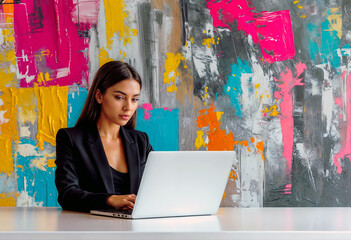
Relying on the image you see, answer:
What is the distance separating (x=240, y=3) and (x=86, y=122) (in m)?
1.21

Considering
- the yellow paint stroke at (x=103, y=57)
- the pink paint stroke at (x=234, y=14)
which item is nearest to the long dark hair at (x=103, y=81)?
the yellow paint stroke at (x=103, y=57)

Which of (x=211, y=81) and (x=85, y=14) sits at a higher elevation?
(x=85, y=14)

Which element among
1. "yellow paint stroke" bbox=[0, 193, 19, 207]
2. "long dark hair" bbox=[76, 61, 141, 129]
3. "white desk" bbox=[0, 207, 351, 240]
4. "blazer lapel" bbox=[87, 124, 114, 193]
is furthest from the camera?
"yellow paint stroke" bbox=[0, 193, 19, 207]

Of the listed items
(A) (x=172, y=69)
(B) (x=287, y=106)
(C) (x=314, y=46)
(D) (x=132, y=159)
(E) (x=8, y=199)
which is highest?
(C) (x=314, y=46)

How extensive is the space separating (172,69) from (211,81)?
0.25 m

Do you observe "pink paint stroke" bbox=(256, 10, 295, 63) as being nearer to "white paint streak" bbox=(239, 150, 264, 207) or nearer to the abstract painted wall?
the abstract painted wall

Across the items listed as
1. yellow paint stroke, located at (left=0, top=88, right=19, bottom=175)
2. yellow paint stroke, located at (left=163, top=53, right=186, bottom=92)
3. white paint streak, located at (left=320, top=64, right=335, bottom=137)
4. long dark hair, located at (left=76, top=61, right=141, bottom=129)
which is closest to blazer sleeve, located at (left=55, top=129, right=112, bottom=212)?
long dark hair, located at (left=76, top=61, right=141, bottom=129)

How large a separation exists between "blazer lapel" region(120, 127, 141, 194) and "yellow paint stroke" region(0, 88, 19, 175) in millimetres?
781

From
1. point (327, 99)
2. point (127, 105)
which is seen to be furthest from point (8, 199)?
point (327, 99)

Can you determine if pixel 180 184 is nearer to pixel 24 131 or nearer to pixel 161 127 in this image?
pixel 161 127

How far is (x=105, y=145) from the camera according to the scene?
95.3 inches

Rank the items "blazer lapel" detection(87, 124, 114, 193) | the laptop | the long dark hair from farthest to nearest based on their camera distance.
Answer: the long dark hair
"blazer lapel" detection(87, 124, 114, 193)
the laptop

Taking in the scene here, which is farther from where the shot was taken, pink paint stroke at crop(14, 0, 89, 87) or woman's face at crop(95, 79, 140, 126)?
pink paint stroke at crop(14, 0, 89, 87)

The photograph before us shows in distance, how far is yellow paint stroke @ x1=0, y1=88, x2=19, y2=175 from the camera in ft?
9.25
